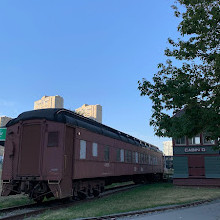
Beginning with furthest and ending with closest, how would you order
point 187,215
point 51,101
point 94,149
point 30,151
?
point 51,101 → point 94,149 → point 30,151 → point 187,215

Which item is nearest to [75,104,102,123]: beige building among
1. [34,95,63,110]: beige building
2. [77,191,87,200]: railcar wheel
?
[34,95,63,110]: beige building

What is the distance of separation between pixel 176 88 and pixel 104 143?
604 cm

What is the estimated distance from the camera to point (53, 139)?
11.0m

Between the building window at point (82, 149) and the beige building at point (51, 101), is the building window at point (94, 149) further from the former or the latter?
the beige building at point (51, 101)

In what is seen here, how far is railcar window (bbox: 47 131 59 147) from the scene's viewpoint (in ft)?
35.7

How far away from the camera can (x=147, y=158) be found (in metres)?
25.6

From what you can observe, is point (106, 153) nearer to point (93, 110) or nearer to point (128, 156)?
point (128, 156)

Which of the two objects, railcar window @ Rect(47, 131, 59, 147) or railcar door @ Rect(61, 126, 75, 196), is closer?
railcar door @ Rect(61, 126, 75, 196)

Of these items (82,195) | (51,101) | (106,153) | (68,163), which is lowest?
(82,195)

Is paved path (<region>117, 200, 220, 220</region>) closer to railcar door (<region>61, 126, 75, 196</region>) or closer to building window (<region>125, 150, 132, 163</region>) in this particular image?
railcar door (<region>61, 126, 75, 196</region>)

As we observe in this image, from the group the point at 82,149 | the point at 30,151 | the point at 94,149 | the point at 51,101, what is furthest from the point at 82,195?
the point at 51,101

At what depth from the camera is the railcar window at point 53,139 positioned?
10883 millimetres

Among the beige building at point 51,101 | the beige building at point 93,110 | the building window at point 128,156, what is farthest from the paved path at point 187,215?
the beige building at point 93,110

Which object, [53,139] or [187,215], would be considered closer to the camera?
[187,215]
